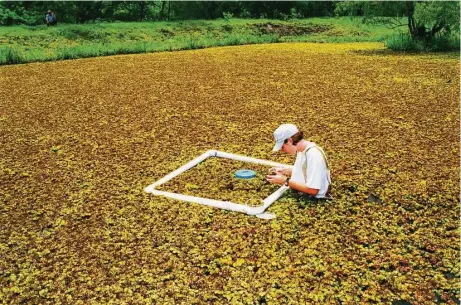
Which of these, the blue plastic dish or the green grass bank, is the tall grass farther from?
the blue plastic dish

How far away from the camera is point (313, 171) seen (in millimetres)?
4484

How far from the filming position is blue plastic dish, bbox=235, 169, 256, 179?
17.7 ft

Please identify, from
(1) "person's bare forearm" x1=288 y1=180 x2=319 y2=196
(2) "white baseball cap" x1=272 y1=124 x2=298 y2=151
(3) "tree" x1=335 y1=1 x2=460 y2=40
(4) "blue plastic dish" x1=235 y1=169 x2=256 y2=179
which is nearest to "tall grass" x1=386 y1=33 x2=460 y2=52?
(3) "tree" x1=335 y1=1 x2=460 y2=40

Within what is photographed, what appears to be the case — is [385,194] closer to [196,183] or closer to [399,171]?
[399,171]

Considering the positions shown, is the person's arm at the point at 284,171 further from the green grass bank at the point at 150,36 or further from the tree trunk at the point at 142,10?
the tree trunk at the point at 142,10

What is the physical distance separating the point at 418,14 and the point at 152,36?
1391 cm

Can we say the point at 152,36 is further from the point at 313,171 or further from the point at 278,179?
the point at 313,171

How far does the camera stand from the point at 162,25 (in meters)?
26.7

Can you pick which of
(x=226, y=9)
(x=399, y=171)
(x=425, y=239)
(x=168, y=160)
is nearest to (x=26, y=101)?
(x=168, y=160)

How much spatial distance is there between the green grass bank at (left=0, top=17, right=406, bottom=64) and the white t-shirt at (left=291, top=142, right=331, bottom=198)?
13998 millimetres

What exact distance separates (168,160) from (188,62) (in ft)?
31.9

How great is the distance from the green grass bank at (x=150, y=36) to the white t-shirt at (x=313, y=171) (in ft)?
45.9

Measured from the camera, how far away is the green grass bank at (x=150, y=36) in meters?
18.0

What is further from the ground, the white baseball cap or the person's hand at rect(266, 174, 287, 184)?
the white baseball cap
